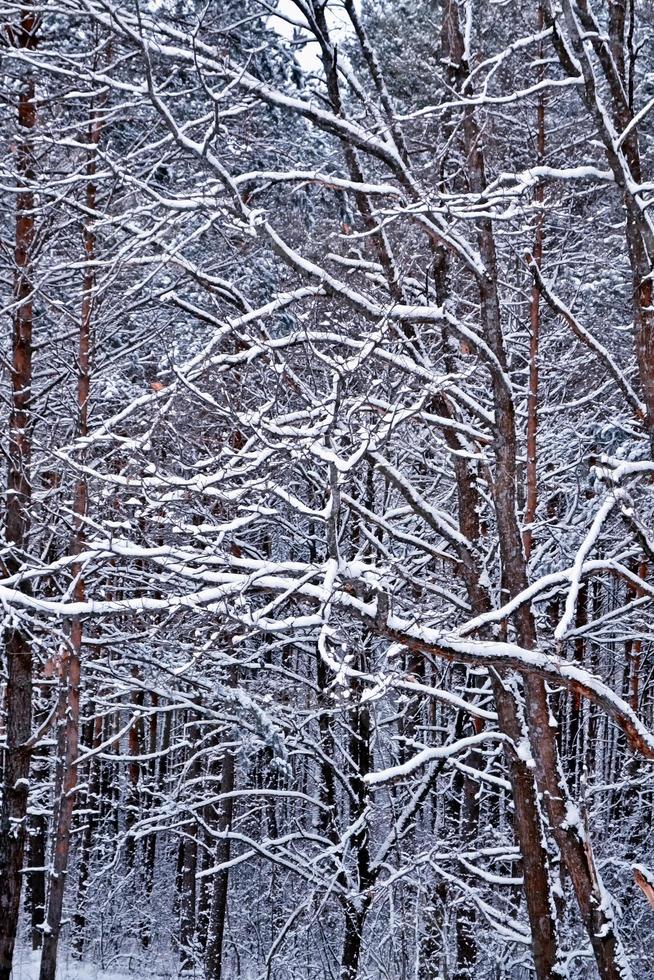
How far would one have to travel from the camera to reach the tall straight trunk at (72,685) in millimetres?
8523

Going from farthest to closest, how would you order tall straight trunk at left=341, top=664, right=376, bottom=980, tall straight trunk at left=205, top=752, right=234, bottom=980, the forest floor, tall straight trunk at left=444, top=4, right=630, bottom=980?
the forest floor < tall straight trunk at left=205, top=752, right=234, bottom=980 < tall straight trunk at left=341, top=664, right=376, bottom=980 < tall straight trunk at left=444, top=4, right=630, bottom=980

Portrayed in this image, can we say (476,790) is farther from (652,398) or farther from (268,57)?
(268,57)

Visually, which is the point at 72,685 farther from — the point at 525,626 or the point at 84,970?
the point at 84,970

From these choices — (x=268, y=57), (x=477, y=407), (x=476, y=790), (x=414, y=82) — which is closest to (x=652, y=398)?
(x=477, y=407)

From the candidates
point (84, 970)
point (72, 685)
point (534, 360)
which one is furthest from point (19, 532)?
point (84, 970)

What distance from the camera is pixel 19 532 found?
31.4 feet

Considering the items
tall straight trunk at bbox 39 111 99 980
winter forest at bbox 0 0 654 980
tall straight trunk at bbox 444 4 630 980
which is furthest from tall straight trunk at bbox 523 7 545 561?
tall straight trunk at bbox 39 111 99 980

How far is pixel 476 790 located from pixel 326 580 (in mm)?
8371

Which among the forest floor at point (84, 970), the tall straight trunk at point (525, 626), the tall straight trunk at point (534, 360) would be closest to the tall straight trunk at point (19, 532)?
the tall straight trunk at point (525, 626)

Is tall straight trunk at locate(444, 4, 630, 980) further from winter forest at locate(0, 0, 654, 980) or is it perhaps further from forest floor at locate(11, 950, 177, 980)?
forest floor at locate(11, 950, 177, 980)

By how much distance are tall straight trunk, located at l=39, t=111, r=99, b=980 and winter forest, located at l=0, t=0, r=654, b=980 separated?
50 millimetres

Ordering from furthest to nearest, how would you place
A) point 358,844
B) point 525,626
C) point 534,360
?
point 358,844, point 534,360, point 525,626

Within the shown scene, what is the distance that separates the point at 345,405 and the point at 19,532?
487cm

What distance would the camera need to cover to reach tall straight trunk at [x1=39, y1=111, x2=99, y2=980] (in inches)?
336
